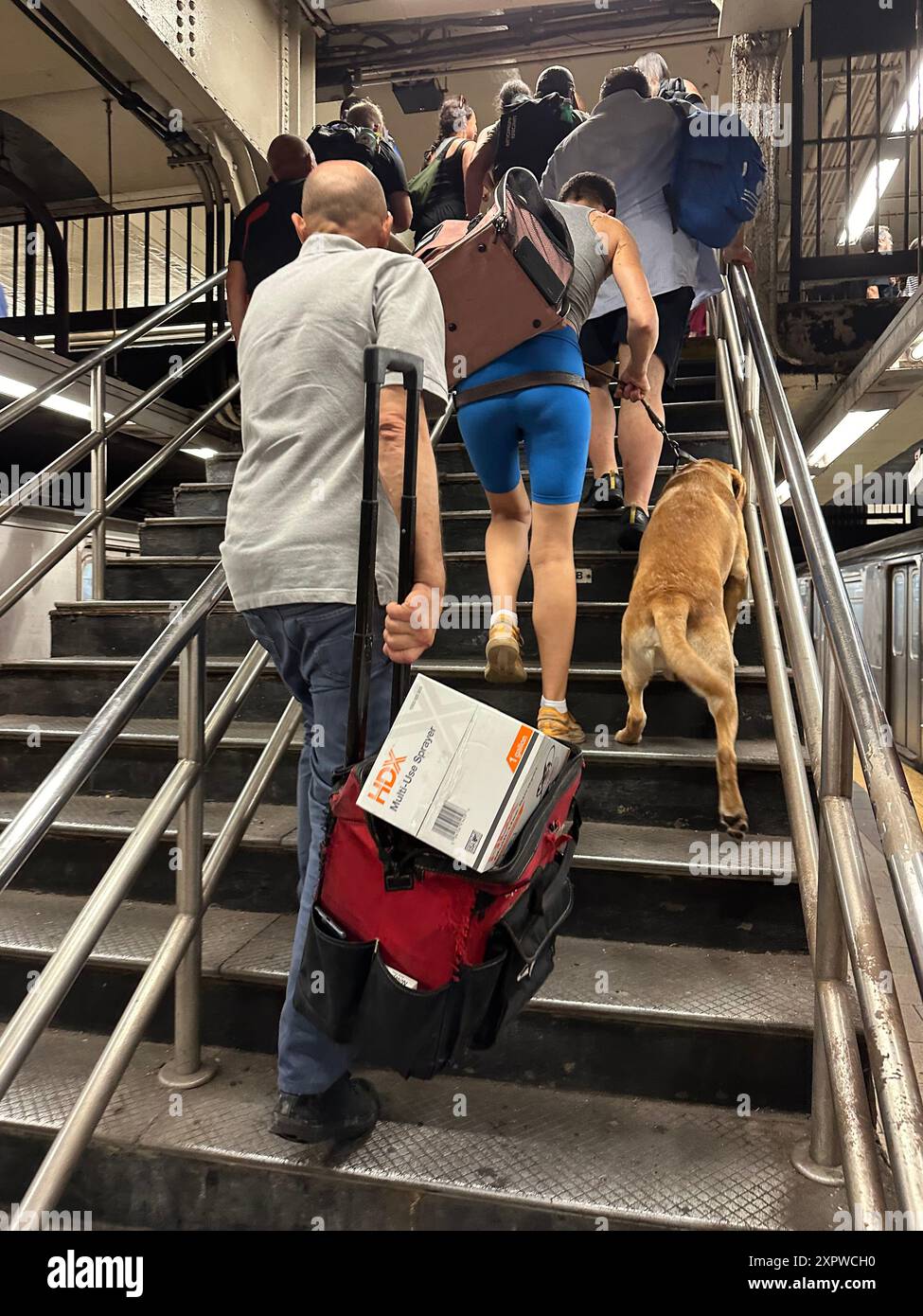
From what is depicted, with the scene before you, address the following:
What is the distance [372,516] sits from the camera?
3.92 ft

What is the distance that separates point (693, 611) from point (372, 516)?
4.10ft

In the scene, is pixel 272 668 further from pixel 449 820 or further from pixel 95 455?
pixel 449 820

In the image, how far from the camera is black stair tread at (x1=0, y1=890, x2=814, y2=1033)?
1587 millimetres

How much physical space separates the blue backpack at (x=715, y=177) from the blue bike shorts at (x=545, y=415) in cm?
118

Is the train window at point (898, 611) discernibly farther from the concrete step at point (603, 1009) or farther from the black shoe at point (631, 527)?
the concrete step at point (603, 1009)

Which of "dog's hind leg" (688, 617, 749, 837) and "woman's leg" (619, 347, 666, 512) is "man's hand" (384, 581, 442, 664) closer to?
"dog's hind leg" (688, 617, 749, 837)

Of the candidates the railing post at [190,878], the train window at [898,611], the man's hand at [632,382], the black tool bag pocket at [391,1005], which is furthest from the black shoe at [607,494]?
the train window at [898,611]

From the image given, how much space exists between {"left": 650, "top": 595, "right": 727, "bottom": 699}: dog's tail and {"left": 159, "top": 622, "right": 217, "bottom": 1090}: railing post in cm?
121

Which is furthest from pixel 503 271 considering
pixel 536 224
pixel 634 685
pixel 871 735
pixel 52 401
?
pixel 52 401

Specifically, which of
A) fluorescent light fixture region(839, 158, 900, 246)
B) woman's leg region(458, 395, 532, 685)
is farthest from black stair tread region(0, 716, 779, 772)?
fluorescent light fixture region(839, 158, 900, 246)

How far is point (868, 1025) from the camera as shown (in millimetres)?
1089

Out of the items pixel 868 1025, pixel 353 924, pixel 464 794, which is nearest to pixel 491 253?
pixel 464 794

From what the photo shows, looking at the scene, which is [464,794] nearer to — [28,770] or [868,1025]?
[868,1025]
